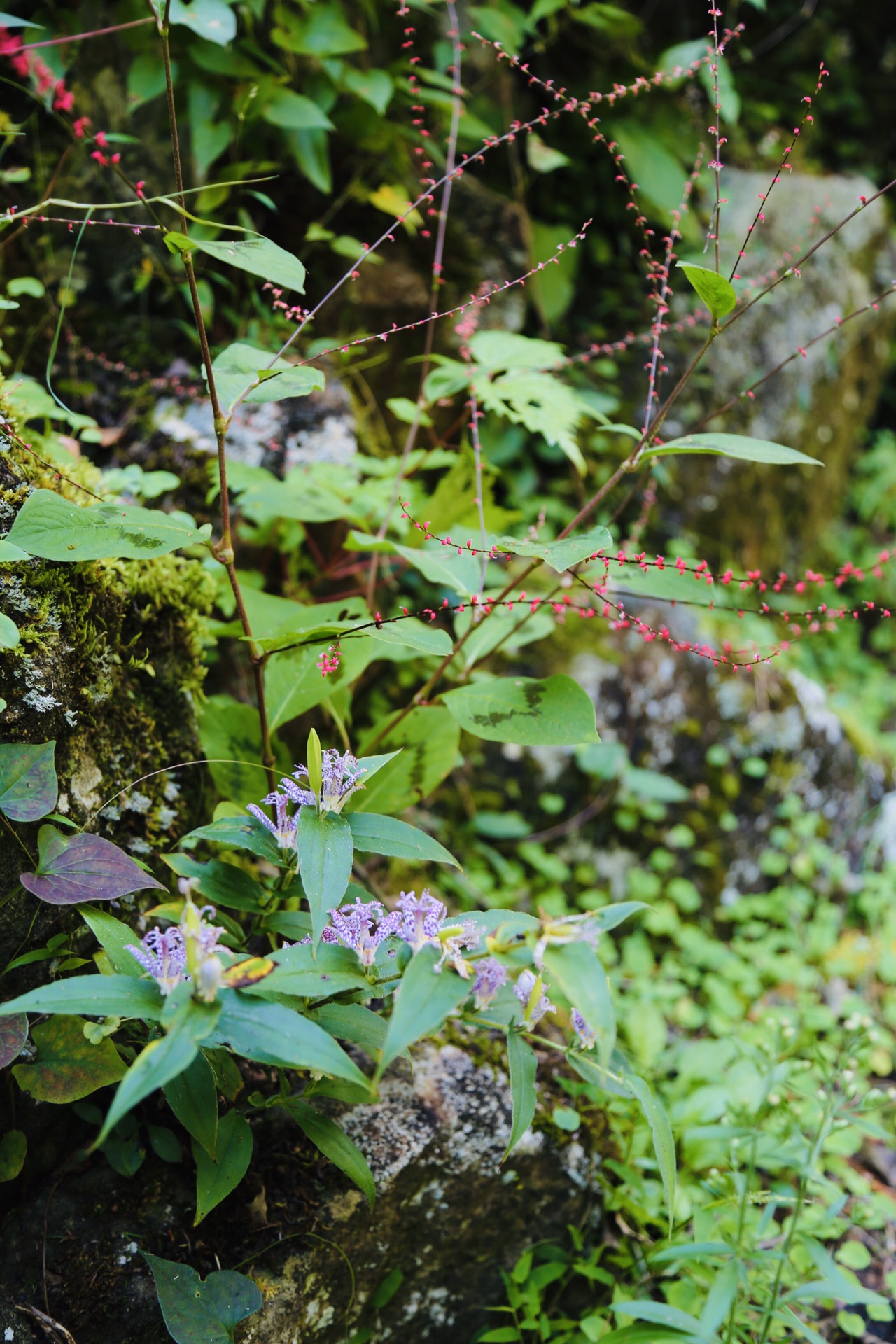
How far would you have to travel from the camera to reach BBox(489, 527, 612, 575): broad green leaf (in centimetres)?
116

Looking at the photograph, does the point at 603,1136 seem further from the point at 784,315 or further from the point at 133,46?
the point at 784,315

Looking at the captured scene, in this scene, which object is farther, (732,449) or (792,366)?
(792,366)

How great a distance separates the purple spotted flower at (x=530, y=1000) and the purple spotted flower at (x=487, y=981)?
0.15 feet

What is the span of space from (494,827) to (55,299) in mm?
2218

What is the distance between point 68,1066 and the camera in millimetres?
1187

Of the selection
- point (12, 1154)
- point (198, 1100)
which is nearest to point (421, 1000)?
point (198, 1100)

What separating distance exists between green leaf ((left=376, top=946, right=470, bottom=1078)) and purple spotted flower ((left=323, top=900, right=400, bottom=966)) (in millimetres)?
147

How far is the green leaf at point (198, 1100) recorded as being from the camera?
1.15 meters

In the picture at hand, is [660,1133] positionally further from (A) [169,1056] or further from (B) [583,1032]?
(A) [169,1056]

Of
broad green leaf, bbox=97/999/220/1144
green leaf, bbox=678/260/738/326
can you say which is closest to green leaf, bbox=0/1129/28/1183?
broad green leaf, bbox=97/999/220/1144

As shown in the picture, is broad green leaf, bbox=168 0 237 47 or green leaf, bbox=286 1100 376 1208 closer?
green leaf, bbox=286 1100 376 1208

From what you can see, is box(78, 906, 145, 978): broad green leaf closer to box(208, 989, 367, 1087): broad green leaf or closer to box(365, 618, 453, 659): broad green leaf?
box(208, 989, 367, 1087): broad green leaf

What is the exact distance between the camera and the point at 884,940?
3088 millimetres

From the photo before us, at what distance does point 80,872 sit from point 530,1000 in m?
0.69
